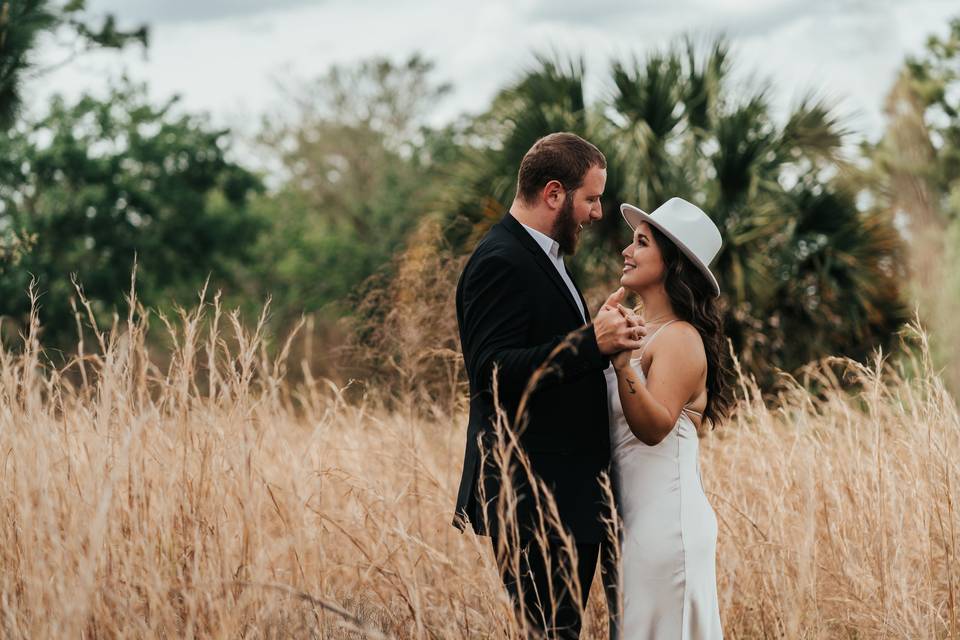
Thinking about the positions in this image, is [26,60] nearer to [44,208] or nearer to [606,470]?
[44,208]

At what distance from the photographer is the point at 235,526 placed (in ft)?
9.51

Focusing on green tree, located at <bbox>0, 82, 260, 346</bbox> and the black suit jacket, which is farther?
green tree, located at <bbox>0, 82, 260, 346</bbox>

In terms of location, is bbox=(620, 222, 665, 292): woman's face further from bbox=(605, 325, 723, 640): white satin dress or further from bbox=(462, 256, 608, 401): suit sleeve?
bbox=(462, 256, 608, 401): suit sleeve

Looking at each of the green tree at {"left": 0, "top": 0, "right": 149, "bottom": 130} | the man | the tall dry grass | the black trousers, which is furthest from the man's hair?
the green tree at {"left": 0, "top": 0, "right": 149, "bottom": 130}

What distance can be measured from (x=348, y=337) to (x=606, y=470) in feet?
10.5

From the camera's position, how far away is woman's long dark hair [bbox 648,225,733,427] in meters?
2.96

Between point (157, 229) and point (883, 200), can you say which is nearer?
point (157, 229)

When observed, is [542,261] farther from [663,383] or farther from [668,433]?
[668,433]

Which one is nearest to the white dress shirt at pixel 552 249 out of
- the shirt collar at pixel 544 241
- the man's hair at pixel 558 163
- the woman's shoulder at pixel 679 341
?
the shirt collar at pixel 544 241

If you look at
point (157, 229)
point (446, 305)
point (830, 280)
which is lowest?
point (157, 229)

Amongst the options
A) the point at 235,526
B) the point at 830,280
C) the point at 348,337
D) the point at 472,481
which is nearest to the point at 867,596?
the point at 472,481

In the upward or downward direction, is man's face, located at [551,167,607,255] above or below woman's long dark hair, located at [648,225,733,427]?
above

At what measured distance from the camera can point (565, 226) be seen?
9.66 feet

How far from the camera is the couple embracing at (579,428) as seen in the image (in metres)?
2.73
